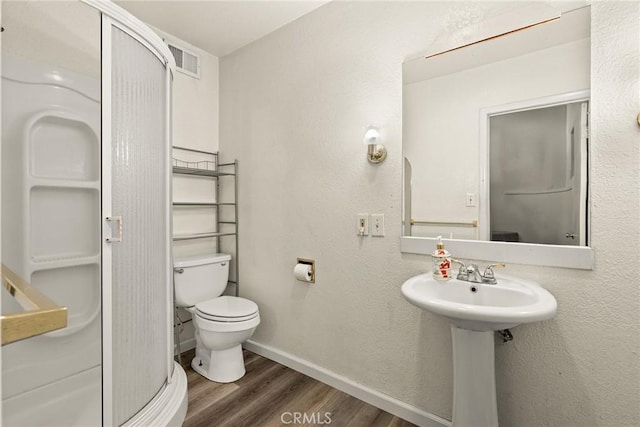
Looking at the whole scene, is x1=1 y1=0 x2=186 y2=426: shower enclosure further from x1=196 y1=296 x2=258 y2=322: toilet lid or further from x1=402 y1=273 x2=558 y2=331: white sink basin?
x1=402 y1=273 x2=558 y2=331: white sink basin

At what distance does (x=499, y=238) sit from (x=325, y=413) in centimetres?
130

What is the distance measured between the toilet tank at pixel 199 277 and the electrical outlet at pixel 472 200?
1782 mm

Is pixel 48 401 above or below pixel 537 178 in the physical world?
below

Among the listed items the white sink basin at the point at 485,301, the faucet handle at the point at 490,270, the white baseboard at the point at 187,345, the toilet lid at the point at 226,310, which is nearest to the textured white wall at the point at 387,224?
the faucet handle at the point at 490,270

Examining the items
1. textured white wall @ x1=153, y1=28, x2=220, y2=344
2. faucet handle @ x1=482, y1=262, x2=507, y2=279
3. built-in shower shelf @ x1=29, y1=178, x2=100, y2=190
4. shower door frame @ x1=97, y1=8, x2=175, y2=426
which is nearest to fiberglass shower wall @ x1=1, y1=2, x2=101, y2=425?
built-in shower shelf @ x1=29, y1=178, x2=100, y2=190

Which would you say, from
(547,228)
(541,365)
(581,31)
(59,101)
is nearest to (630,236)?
(547,228)

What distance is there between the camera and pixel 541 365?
1.43m

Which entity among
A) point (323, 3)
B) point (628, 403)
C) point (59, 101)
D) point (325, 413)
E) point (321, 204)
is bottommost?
point (325, 413)

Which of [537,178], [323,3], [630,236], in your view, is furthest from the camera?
[323,3]

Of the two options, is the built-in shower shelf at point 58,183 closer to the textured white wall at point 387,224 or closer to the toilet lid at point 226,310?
the toilet lid at point 226,310

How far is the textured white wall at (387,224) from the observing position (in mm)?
1286

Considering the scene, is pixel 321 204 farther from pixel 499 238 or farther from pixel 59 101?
pixel 59 101

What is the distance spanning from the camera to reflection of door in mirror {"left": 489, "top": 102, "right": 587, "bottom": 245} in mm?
1389

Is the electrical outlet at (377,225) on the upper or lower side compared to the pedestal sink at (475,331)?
upper
